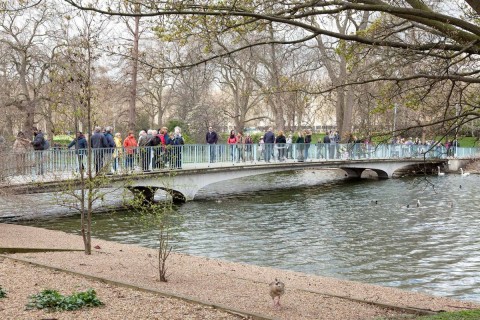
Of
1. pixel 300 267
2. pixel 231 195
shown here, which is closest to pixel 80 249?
pixel 300 267

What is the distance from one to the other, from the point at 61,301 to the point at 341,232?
16.1 metres

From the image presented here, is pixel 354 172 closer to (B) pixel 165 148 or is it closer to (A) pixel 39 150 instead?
(B) pixel 165 148

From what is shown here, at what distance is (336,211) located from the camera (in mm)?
30641

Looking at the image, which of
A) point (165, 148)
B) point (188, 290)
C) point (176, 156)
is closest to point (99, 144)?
point (165, 148)

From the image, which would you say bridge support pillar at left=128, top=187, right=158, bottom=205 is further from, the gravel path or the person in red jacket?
the gravel path

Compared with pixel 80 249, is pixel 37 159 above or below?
above

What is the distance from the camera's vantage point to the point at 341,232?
24.0 metres

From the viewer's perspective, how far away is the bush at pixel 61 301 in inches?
356

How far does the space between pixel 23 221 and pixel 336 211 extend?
1360 centimetres

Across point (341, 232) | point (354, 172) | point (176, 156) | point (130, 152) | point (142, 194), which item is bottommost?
point (341, 232)

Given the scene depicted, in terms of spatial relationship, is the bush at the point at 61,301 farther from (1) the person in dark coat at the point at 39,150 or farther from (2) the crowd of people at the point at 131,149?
(1) the person in dark coat at the point at 39,150

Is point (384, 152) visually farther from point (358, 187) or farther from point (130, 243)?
point (130, 243)

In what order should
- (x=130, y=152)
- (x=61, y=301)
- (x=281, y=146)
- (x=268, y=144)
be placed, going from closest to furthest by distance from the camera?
(x=61, y=301)
(x=130, y=152)
(x=268, y=144)
(x=281, y=146)

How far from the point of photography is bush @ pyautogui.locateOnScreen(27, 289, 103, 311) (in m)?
9.05
